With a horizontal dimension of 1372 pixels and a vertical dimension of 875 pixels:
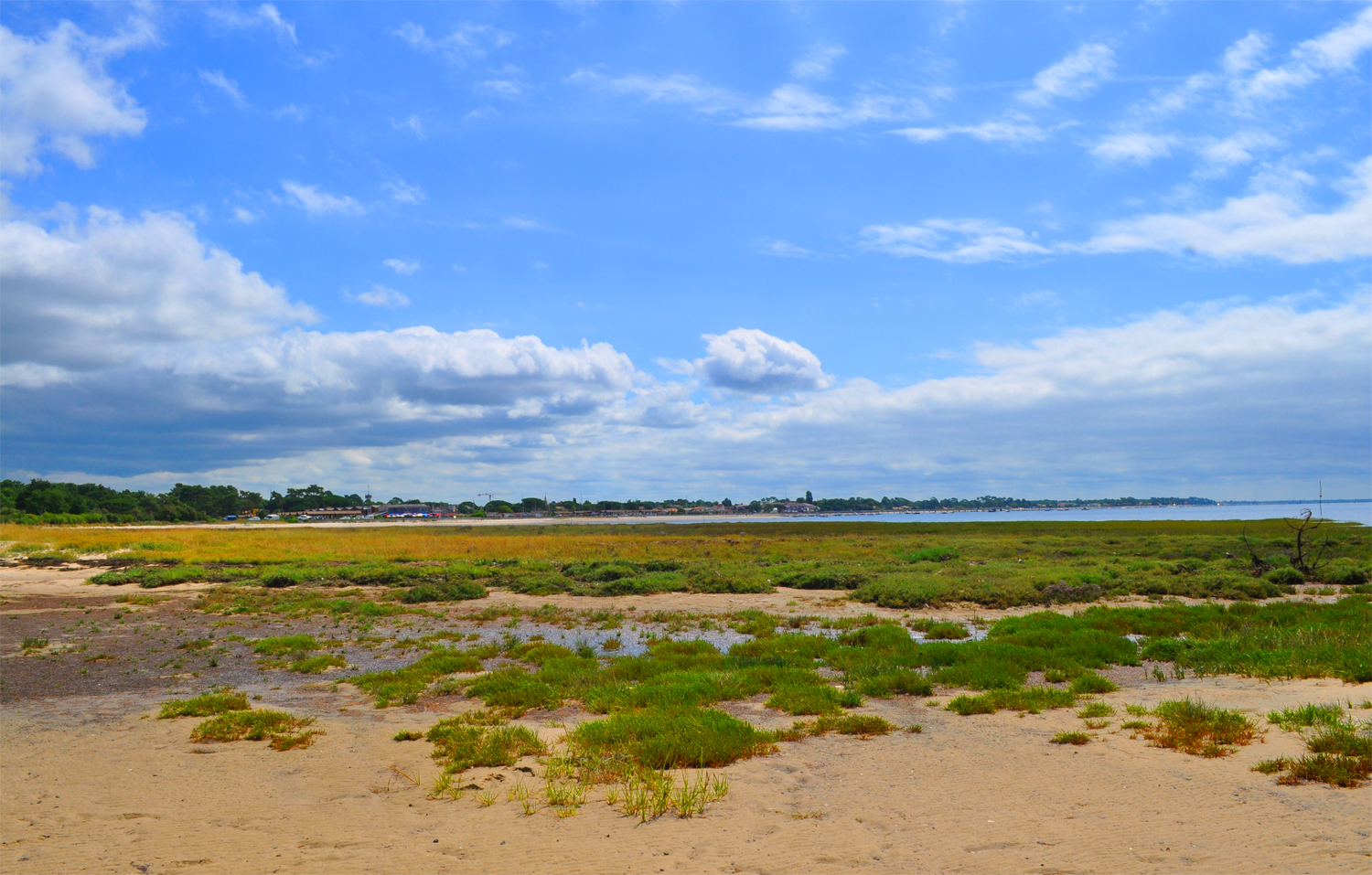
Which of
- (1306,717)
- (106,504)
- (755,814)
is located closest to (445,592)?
(755,814)

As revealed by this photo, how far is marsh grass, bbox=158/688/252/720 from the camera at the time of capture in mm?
12430

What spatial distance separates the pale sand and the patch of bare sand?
3 centimetres

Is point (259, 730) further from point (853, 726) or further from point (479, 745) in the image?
point (853, 726)

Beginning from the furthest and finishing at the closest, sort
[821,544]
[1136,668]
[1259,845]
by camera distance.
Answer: [821,544], [1136,668], [1259,845]

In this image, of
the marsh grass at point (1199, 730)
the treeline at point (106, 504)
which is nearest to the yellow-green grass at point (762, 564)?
the marsh grass at point (1199, 730)

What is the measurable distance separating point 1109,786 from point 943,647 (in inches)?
334

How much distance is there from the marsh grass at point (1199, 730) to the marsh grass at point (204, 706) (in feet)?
46.2

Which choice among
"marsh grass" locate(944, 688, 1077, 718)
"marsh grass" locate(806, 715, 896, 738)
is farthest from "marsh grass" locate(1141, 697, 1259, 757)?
"marsh grass" locate(806, 715, 896, 738)

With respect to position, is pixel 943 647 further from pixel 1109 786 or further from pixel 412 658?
pixel 412 658

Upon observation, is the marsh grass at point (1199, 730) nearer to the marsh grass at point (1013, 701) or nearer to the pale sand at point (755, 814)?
the pale sand at point (755, 814)

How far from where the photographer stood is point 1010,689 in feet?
43.2

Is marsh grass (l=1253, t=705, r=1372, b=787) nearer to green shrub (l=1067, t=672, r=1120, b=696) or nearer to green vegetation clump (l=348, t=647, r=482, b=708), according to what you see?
green shrub (l=1067, t=672, r=1120, b=696)

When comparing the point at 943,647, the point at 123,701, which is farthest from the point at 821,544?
the point at 123,701

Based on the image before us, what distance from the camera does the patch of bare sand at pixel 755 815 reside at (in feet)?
21.9
